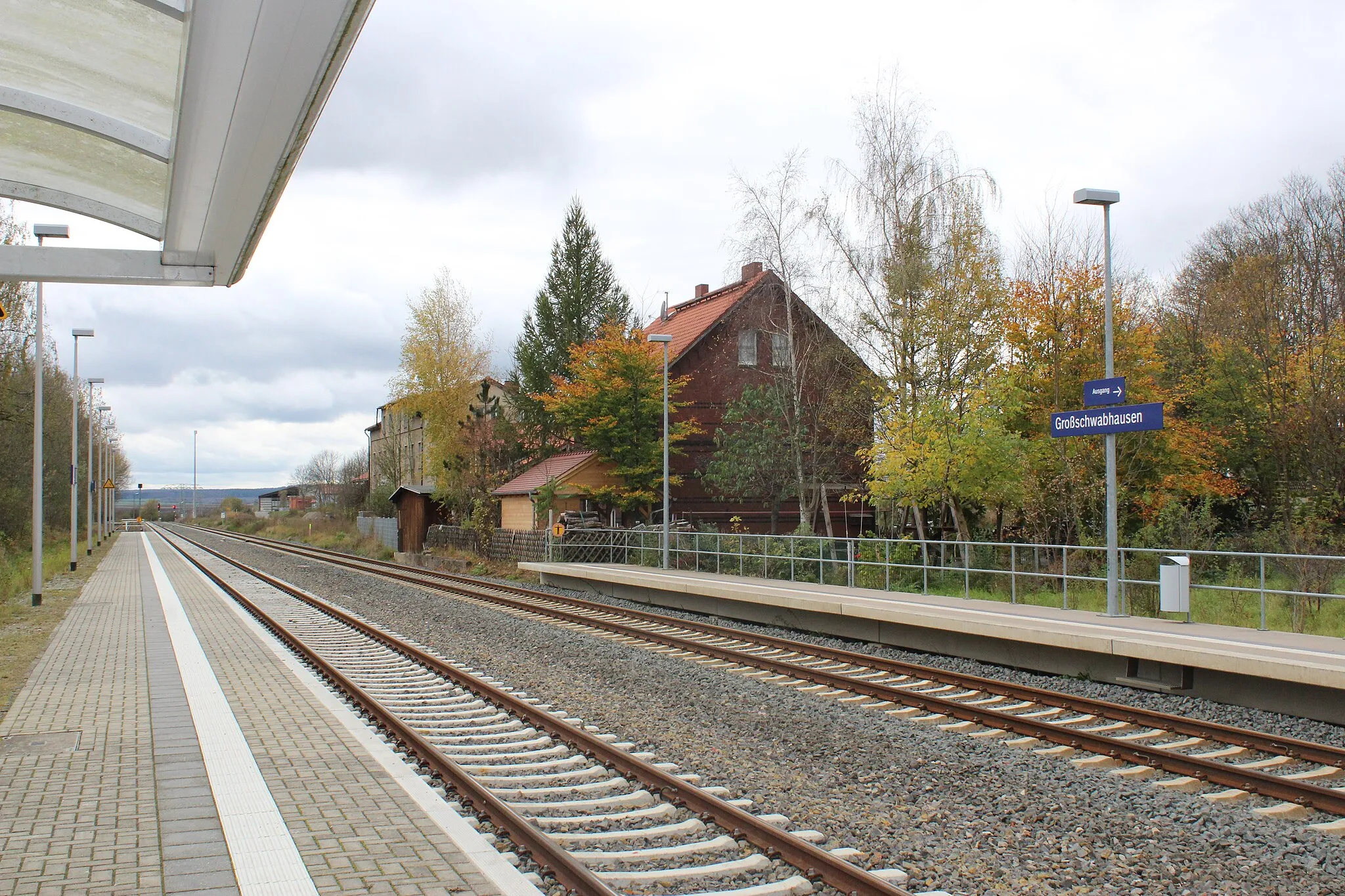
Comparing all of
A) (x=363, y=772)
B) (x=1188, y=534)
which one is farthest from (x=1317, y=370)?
(x=363, y=772)

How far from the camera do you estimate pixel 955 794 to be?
22.4 feet

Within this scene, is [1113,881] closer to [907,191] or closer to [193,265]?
[193,265]

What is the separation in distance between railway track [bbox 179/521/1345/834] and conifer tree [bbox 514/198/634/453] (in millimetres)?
28946

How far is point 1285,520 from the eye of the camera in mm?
21922

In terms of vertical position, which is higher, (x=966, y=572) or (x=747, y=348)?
(x=747, y=348)

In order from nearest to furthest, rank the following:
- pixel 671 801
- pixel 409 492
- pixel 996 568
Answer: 1. pixel 671 801
2. pixel 996 568
3. pixel 409 492

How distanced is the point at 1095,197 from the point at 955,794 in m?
9.12

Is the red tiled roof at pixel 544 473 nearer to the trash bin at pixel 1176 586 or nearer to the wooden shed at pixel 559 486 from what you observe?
the wooden shed at pixel 559 486

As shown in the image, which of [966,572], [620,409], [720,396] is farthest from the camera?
[720,396]

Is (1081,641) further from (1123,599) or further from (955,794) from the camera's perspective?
(955,794)

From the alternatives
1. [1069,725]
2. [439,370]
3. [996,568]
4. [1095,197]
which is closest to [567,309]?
[439,370]

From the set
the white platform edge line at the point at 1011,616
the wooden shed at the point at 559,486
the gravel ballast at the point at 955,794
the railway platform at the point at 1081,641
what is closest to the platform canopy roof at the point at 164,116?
the gravel ballast at the point at 955,794

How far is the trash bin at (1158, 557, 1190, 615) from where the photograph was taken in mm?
12273

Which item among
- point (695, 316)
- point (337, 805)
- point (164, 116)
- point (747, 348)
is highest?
point (695, 316)
